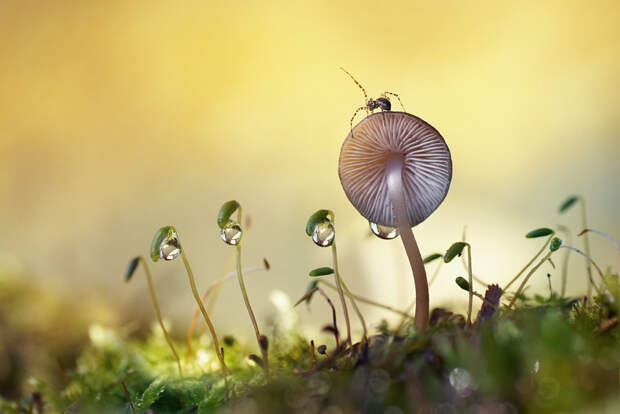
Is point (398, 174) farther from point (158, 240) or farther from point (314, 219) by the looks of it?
point (158, 240)

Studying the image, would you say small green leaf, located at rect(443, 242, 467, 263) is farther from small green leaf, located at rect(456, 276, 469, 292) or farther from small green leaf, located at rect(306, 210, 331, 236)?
small green leaf, located at rect(306, 210, 331, 236)

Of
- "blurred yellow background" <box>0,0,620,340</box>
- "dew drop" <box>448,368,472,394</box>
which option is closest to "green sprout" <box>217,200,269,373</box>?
"dew drop" <box>448,368,472,394</box>

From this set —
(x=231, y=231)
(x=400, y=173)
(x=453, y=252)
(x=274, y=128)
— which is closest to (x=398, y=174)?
(x=400, y=173)

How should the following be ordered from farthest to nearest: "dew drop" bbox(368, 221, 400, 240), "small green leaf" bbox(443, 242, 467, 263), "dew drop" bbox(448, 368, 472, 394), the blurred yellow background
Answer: the blurred yellow background, "dew drop" bbox(368, 221, 400, 240), "small green leaf" bbox(443, 242, 467, 263), "dew drop" bbox(448, 368, 472, 394)

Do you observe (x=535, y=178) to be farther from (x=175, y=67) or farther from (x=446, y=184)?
(x=175, y=67)

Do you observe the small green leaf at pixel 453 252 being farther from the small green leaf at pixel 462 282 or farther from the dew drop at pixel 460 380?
the dew drop at pixel 460 380

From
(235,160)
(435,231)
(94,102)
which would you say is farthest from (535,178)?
(94,102)


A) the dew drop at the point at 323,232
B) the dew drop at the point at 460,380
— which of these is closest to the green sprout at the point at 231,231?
the dew drop at the point at 323,232
